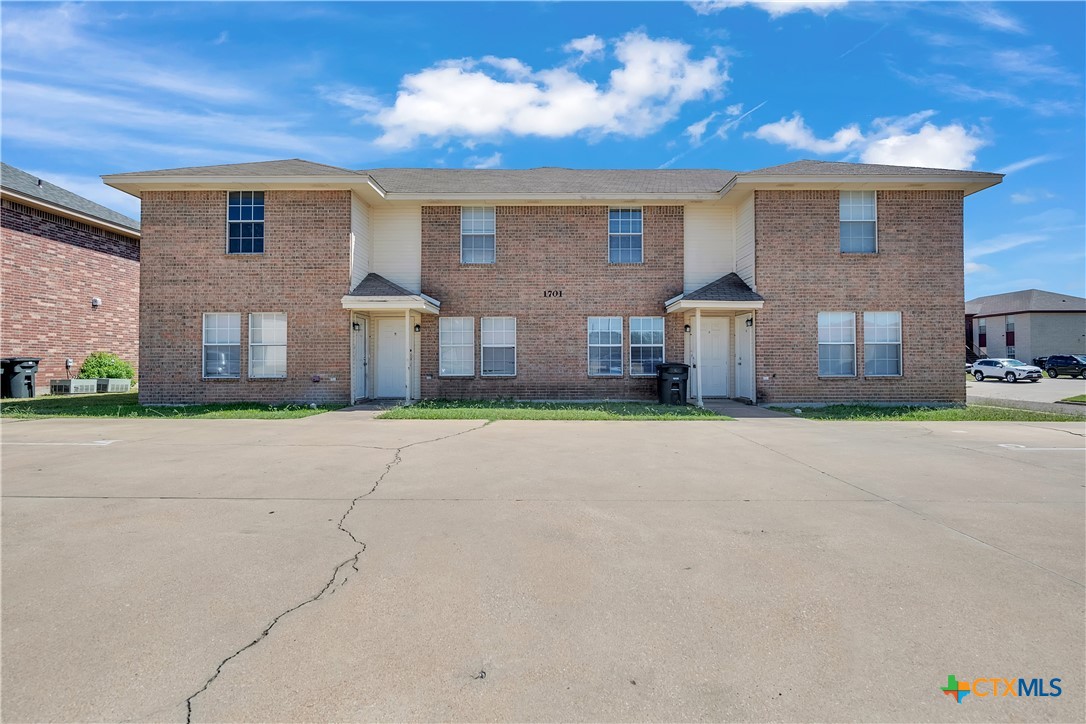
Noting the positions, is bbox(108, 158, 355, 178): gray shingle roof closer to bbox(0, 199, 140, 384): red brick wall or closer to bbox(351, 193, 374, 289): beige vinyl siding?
bbox(351, 193, 374, 289): beige vinyl siding

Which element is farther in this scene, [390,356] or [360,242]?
[390,356]

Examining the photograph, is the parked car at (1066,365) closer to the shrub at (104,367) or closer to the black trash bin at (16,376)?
the shrub at (104,367)

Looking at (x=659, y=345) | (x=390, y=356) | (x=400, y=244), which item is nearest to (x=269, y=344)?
(x=390, y=356)

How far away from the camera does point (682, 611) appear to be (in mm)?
3207

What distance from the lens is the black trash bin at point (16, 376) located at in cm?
1675

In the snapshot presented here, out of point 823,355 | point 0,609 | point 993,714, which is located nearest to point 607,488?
point 993,714

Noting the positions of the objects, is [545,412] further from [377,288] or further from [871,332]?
[871,332]

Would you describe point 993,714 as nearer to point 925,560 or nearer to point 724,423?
point 925,560

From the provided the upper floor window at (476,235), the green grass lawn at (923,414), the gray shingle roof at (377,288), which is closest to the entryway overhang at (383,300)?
the gray shingle roof at (377,288)

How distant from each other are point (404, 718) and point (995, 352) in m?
67.3

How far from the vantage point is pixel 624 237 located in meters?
16.5

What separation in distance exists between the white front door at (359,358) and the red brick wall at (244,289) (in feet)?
0.85

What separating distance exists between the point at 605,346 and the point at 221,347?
431 inches

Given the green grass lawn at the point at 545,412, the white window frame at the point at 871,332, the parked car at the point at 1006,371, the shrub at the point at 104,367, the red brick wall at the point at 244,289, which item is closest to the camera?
the green grass lawn at the point at 545,412
